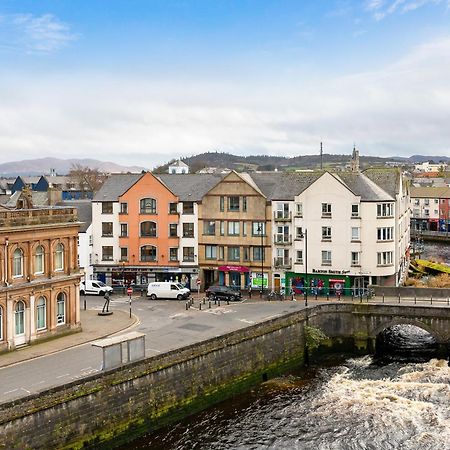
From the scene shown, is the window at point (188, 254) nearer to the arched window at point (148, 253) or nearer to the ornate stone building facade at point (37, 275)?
the arched window at point (148, 253)

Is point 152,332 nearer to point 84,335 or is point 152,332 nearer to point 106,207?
point 84,335

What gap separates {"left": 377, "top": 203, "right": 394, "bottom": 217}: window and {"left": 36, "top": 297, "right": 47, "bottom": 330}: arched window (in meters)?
32.9

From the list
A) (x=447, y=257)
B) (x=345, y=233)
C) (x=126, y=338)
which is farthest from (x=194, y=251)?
(x=447, y=257)

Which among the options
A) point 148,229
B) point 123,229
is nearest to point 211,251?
point 148,229

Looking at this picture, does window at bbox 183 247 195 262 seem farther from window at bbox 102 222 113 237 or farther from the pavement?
the pavement

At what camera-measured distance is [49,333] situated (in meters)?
42.2

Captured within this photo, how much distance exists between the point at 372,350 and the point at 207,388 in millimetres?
17081

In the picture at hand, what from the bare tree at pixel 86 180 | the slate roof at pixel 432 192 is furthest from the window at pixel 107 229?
the slate roof at pixel 432 192

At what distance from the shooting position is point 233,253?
6500cm

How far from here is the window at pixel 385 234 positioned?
2372 inches

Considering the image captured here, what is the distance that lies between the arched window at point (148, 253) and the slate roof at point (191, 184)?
612 centimetres

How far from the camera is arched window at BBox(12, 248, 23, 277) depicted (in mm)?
40375

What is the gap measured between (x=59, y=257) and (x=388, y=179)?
35.1m

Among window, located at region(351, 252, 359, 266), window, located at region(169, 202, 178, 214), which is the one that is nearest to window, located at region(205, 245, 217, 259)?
window, located at region(169, 202, 178, 214)
